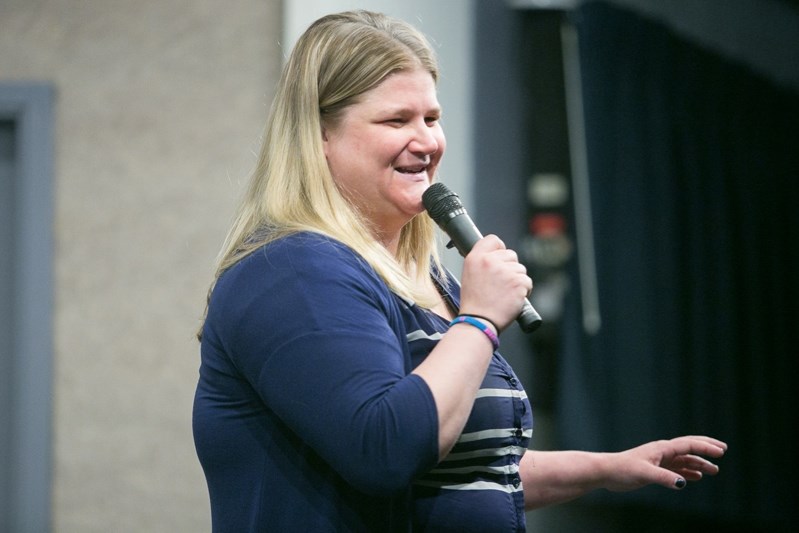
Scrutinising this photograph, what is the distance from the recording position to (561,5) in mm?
3092

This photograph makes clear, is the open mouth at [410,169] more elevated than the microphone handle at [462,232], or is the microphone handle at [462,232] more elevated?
the open mouth at [410,169]

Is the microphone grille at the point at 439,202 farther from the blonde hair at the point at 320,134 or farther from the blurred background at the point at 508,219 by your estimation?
the blurred background at the point at 508,219

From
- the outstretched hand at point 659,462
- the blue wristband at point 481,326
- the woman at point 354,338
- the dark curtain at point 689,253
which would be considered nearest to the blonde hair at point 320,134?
the woman at point 354,338

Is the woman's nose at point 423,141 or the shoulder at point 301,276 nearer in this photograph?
the shoulder at point 301,276

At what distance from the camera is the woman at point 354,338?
86 centimetres

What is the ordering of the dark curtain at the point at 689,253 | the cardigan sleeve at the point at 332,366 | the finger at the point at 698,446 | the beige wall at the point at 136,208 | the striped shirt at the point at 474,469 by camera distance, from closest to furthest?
→ the cardigan sleeve at the point at 332,366 → the striped shirt at the point at 474,469 → the finger at the point at 698,446 → the beige wall at the point at 136,208 → the dark curtain at the point at 689,253

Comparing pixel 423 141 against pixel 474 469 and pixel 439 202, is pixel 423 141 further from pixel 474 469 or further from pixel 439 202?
pixel 474 469

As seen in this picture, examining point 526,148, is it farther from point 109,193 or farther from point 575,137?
point 109,193

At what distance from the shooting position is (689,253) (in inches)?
122

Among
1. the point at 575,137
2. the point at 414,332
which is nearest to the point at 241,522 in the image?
the point at 414,332

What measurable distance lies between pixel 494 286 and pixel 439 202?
0.63ft

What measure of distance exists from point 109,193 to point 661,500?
207cm

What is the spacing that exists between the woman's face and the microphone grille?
12 millimetres

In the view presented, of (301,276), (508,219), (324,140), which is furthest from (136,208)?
(301,276)
